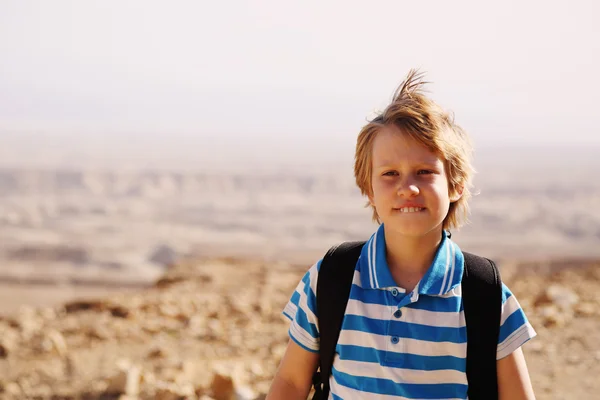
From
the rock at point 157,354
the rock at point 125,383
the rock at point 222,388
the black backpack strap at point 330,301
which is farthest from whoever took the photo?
the rock at point 157,354

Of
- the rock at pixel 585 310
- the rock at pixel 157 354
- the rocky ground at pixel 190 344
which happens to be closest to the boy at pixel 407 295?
the rocky ground at pixel 190 344

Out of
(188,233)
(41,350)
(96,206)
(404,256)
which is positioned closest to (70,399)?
(41,350)

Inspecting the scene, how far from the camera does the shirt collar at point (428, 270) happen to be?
1812 millimetres

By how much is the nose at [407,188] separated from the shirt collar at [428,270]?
0.19m

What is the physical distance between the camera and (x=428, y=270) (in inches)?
72.7

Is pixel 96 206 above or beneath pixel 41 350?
beneath

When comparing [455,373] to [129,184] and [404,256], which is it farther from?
[129,184]

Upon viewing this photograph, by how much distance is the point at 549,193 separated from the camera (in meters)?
35.1

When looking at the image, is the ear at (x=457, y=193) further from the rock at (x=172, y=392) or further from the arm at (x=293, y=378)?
the rock at (x=172, y=392)

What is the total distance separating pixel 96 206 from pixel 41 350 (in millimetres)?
25574

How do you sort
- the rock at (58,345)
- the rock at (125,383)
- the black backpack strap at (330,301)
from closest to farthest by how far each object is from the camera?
1. the black backpack strap at (330,301)
2. the rock at (125,383)
3. the rock at (58,345)

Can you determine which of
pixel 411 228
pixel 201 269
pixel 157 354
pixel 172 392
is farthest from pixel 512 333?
pixel 201 269

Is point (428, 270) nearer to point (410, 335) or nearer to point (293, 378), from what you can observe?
point (410, 335)

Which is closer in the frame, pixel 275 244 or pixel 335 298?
pixel 335 298
